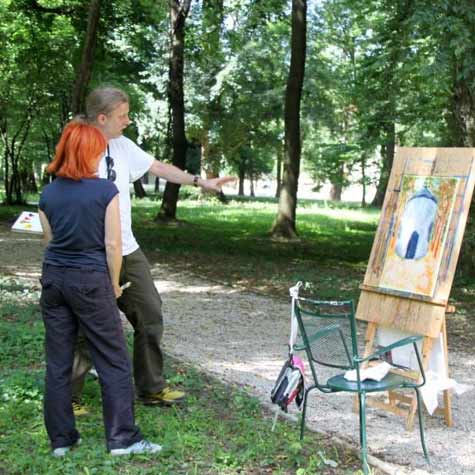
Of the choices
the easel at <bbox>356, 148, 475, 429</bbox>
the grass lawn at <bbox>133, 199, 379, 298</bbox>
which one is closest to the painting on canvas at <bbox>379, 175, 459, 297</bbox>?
the easel at <bbox>356, 148, 475, 429</bbox>

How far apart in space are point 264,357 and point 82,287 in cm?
348

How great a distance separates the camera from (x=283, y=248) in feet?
57.8

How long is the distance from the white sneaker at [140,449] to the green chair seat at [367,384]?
3.65 ft

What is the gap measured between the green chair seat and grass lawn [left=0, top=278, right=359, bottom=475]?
1.35 ft

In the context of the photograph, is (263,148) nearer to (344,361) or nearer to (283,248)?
(283,248)

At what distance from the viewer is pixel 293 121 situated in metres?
18.5

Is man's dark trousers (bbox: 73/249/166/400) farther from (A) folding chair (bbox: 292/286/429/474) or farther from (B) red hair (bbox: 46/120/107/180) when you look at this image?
(A) folding chair (bbox: 292/286/429/474)

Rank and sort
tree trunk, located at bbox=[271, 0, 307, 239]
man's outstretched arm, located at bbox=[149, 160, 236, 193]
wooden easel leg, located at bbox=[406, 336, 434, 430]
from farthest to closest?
1. tree trunk, located at bbox=[271, 0, 307, 239]
2. wooden easel leg, located at bbox=[406, 336, 434, 430]
3. man's outstretched arm, located at bbox=[149, 160, 236, 193]

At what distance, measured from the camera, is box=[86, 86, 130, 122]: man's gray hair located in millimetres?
4754

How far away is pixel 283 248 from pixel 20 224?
498 inches

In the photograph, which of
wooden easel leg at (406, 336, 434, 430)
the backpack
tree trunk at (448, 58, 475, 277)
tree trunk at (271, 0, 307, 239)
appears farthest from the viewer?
tree trunk at (271, 0, 307, 239)

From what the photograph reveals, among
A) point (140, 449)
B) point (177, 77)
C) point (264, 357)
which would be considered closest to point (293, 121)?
point (177, 77)

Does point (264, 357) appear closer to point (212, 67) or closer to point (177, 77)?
point (177, 77)

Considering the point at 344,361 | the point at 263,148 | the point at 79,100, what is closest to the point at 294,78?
the point at 79,100
